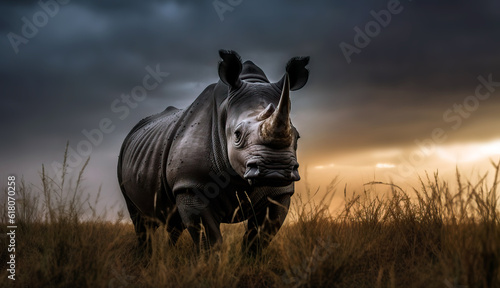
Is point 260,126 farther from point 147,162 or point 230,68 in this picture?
point 147,162

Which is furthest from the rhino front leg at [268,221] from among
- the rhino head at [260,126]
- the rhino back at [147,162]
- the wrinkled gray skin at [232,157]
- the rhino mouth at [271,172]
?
the rhino back at [147,162]

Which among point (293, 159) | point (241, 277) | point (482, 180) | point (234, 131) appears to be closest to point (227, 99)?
point (234, 131)

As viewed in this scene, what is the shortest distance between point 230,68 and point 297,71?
2.60ft

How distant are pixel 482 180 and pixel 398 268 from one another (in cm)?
96

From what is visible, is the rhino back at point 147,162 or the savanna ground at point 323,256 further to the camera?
the rhino back at point 147,162

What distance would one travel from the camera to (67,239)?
3.67 m

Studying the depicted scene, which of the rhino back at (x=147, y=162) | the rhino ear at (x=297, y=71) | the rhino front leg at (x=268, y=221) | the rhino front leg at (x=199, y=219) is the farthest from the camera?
the rhino back at (x=147, y=162)

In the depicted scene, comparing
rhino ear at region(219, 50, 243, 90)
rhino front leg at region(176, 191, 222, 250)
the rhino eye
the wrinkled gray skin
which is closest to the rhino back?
the wrinkled gray skin

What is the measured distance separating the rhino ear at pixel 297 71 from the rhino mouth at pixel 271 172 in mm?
1365

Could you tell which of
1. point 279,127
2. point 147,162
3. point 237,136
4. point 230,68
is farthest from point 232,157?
point 147,162

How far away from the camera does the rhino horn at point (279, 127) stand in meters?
3.76

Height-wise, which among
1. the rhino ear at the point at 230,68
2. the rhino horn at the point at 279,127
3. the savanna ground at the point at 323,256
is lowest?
the savanna ground at the point at 323,256

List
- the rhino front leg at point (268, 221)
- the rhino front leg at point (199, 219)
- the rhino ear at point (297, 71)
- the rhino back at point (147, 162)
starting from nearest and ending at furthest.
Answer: the rhino front leg at point (199, 219)
the rhino front leg at point (268, 221)
the rhino ear at point (297, 71)
the rhino back at point (147, 162)

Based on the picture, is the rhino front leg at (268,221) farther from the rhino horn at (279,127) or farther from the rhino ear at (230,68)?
the rhino ear at (230,68)
